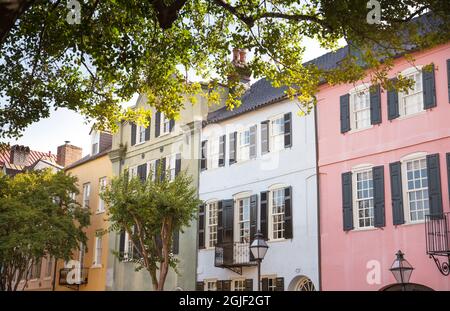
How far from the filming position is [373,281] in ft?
65.3

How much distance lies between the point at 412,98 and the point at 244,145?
26.4ft

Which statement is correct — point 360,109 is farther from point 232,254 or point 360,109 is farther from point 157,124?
point 157,124

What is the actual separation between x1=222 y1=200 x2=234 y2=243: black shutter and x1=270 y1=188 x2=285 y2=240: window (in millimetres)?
2161

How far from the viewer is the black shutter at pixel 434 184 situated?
18406 mm

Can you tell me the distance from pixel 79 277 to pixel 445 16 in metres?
27.6

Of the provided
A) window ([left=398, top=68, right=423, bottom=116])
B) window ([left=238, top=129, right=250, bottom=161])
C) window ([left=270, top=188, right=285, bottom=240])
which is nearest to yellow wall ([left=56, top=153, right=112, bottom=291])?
window ([left=238, top=129, right=250, bottom=161])

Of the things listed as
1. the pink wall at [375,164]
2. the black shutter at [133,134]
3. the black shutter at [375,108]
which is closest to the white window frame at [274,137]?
the pink wall at [375,164]

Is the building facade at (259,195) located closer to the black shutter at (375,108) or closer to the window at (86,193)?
the black shutter at (375,108)

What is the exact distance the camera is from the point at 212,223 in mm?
26922

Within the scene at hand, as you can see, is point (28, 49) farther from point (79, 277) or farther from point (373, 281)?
point (79, 277)

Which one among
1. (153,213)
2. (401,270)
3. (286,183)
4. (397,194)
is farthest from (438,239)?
(153,213)

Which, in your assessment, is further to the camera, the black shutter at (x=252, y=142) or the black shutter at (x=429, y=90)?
the black shutter at (x=252, y=142)

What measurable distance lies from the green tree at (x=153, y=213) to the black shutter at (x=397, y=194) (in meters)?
7.58
